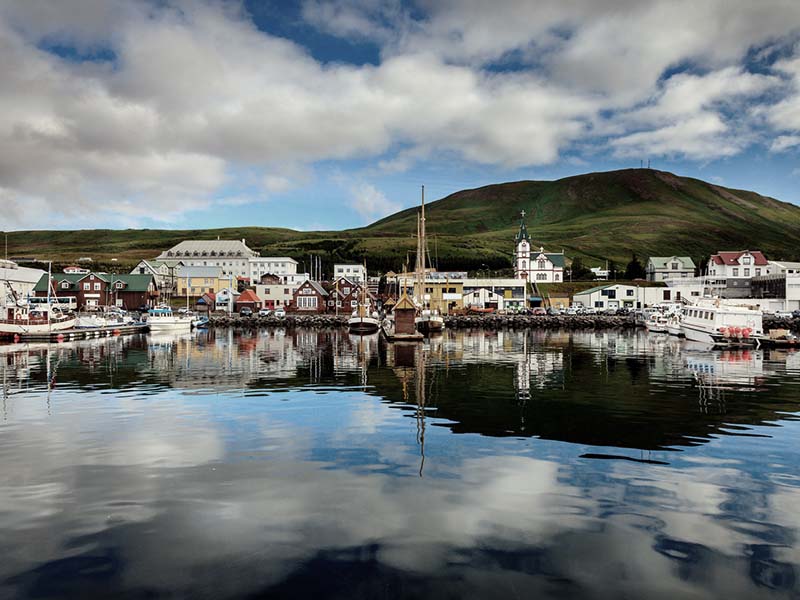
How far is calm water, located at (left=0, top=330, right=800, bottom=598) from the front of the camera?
8.85 meters

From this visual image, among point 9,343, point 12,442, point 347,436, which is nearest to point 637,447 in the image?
point 347,436

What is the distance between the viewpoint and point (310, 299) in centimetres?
12775

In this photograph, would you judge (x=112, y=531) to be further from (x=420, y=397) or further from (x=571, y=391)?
(x=571, y=391)

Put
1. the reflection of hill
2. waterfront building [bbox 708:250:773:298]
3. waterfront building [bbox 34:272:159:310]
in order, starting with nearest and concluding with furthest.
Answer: the reflection of hill < waterfront building [bbox 34:272:159:310] < waterfront building [bbox 708:250:773:298]

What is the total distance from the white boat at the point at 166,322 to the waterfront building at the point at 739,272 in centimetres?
11594

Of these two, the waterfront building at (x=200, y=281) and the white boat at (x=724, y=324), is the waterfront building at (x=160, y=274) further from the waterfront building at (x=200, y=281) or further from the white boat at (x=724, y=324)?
the white boat at (x=724, y=324)

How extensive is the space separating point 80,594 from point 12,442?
1147cm

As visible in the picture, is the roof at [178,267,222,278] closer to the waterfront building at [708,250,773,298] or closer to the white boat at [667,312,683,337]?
the white boat at [667,312,683,337]

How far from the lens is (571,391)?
2802 centimetres

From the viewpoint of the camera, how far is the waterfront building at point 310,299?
12700 centimetres

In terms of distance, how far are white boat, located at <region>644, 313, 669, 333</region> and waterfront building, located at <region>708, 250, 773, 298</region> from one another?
58.4 metres

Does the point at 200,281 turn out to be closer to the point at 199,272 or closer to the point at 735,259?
the point at 199,272

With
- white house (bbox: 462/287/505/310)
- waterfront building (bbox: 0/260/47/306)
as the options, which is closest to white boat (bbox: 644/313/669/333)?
white house (bbox: 462/287/505/310)

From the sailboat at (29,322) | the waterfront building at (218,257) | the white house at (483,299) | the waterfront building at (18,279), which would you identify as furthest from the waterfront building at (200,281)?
the sailboat at (29,322)
